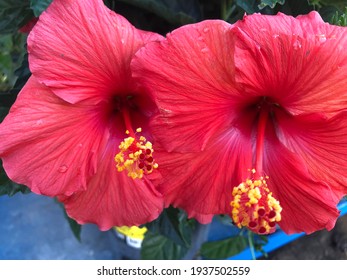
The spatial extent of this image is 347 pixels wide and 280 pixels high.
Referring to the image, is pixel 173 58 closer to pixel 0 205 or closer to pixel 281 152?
pixel 281 152

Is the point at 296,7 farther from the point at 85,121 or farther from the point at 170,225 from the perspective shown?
the point at 170,225

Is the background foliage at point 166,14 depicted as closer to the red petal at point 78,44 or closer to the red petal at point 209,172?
the red petal at point 78,44

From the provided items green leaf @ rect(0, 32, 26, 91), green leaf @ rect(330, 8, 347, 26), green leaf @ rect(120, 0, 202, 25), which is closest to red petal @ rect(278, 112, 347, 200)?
green leaf @ rect(330, 8, 347, 26)

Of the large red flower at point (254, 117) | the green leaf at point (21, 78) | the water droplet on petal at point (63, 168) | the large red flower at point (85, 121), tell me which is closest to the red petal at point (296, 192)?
the large red flower at point (254, 117)
